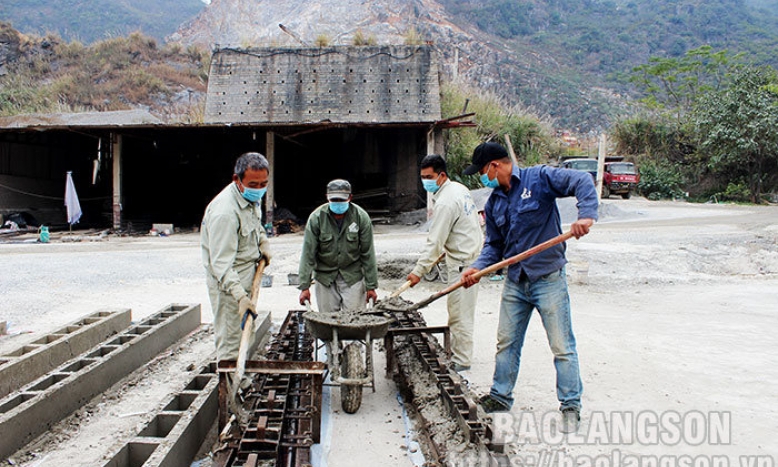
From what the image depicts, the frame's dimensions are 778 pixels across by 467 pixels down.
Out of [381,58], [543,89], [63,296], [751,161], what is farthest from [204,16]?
[63,296]

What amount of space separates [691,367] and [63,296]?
334 inches

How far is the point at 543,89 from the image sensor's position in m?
58.2

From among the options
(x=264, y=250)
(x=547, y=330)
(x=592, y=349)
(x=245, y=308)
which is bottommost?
(x=592, y=349)

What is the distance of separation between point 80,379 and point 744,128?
27.8 meters

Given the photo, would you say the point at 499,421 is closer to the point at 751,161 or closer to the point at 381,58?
the point at 381,58

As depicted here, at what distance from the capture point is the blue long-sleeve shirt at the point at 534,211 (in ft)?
11.7

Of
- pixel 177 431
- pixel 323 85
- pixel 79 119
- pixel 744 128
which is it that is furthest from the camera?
pixel 744 128

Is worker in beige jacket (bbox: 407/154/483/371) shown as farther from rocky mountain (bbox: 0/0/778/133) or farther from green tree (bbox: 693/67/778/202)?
rocky mountain (bbox: 0/0/778/133)

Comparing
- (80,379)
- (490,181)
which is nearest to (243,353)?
(80,379)

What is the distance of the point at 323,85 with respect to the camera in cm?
1797

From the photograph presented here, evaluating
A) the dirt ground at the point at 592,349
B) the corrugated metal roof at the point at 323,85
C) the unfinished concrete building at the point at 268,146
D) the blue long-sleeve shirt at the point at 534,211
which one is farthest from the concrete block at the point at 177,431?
the corrugated metal roof at the point at 323,85

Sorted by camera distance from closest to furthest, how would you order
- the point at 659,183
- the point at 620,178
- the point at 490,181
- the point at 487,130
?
1. the point at 490,181
2. the point at 620,178
3. the point at 487,130
4. the point at 659,183

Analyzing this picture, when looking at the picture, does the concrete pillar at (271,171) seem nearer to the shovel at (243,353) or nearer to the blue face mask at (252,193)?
the blue face mask at (252,193)

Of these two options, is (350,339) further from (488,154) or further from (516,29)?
(516,29)
